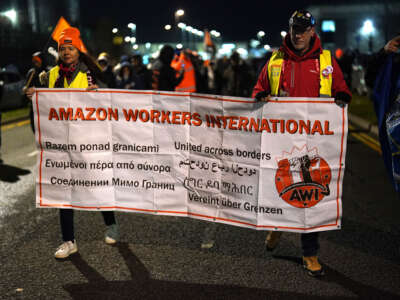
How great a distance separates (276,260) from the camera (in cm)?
455

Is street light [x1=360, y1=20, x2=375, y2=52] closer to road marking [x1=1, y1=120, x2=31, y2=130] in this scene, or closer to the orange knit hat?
road marking [x1=1, y1=120, x2=31, y2=130]

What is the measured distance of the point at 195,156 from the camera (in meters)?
4.30

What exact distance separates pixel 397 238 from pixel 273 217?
1721 millimetres

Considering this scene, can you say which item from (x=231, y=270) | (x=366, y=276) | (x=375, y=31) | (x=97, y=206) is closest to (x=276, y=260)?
(x=231, y=270)

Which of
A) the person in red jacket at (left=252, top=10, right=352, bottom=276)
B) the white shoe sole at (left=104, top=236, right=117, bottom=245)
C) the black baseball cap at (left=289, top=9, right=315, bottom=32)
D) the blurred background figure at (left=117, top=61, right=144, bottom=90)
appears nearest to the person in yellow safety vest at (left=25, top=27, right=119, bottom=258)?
the white shoe sole at (left=104, top=236, right=117, bottom=245)

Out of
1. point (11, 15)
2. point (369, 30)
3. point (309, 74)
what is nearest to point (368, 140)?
point (309, 74)

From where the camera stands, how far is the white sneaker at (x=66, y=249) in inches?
180

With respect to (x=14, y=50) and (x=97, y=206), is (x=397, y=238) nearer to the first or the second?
(x=97, y=206)

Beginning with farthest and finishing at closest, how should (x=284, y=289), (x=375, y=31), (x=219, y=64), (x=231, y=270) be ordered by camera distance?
(x=375, y=31)
(x=219, y=64)
(x=231, y=270)
(x=284, y=289)

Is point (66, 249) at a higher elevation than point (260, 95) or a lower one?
lower

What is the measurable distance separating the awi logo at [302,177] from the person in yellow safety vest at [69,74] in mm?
1860

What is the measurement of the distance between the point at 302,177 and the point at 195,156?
35.6 inches

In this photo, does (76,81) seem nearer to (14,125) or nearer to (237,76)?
(14,125)

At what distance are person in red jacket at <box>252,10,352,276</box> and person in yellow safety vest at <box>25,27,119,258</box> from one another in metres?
1.61
